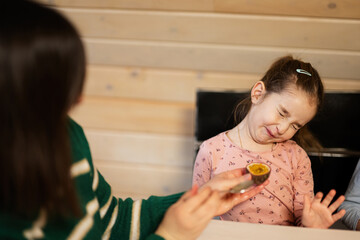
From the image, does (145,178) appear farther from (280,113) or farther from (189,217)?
(189,217)

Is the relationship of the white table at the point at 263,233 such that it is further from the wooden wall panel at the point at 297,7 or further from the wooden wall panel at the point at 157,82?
the wooden wall panel at the point at 297,7

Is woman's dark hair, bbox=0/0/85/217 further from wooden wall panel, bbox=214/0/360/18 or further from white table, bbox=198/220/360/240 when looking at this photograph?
wooden wall panel, bbox=214/0/360/18

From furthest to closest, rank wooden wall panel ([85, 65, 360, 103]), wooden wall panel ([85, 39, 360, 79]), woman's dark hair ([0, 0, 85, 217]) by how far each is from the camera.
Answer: wooden wall panel ([85, 65, 360, 103]) → wooden wall panel ([85, 39, 360, 79]) → woman's dark hair ([0, 0, 85, 217])

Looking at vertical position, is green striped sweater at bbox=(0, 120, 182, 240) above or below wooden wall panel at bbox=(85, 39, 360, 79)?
below

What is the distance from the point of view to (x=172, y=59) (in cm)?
205

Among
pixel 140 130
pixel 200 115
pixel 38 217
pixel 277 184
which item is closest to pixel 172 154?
pixel 140 130

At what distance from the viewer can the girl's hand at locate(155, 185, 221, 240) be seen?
0.81m

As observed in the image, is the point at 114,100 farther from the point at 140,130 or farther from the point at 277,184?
the point at 277,184

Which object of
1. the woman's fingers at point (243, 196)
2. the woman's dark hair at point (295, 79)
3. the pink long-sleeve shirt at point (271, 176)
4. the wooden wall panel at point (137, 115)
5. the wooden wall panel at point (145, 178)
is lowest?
the wooden wall panel at point (145, 178)

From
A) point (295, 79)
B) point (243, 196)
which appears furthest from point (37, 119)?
point (295, 79)

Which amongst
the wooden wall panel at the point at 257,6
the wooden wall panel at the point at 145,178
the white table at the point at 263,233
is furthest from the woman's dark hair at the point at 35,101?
the wooden wall panel at the point at 145,178

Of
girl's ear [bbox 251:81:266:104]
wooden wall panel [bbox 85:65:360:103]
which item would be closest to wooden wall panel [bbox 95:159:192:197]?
wooden wall panel [bbox 85:65:360:103]

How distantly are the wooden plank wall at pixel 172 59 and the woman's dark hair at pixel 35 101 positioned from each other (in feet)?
4.70

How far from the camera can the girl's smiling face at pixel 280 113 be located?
1259 millimetres
